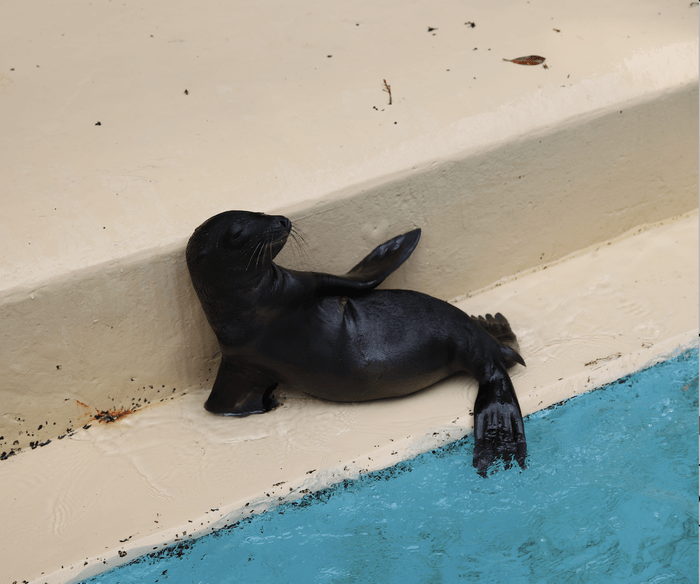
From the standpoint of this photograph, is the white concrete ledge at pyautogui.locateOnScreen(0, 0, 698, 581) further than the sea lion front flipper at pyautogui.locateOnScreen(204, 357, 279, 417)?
No

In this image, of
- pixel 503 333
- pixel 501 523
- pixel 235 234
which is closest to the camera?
pixel 235 234

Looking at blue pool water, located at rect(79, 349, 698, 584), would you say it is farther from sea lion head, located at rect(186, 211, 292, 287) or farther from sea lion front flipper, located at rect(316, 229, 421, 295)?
sea lion head, located at rect(186, 211, 292, 287)

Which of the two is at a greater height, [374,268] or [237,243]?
[237,243]

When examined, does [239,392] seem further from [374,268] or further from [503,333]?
[503,333]

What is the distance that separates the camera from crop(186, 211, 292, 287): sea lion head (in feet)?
8.25

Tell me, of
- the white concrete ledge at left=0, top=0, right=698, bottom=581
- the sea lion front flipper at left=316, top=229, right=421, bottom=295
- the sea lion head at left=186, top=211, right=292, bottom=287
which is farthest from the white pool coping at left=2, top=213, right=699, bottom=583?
the sea lion head at left=186, top=211, right=292, bottom=287

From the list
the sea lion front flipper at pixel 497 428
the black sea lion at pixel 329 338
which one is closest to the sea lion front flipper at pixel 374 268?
the black sea lion at pixel 329 338

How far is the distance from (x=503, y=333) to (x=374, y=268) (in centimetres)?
57

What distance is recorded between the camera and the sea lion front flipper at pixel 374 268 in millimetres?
Answer: 2818

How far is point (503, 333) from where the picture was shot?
311 cm

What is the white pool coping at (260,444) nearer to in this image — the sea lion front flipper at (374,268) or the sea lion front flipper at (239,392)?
the sea lion front flipper at (239,392)

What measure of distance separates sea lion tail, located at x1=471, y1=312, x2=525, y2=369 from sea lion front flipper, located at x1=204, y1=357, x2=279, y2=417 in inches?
33.0

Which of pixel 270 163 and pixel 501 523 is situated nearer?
pixel 501 523

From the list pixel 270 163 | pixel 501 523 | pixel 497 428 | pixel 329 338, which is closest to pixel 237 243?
pixel 329 338
